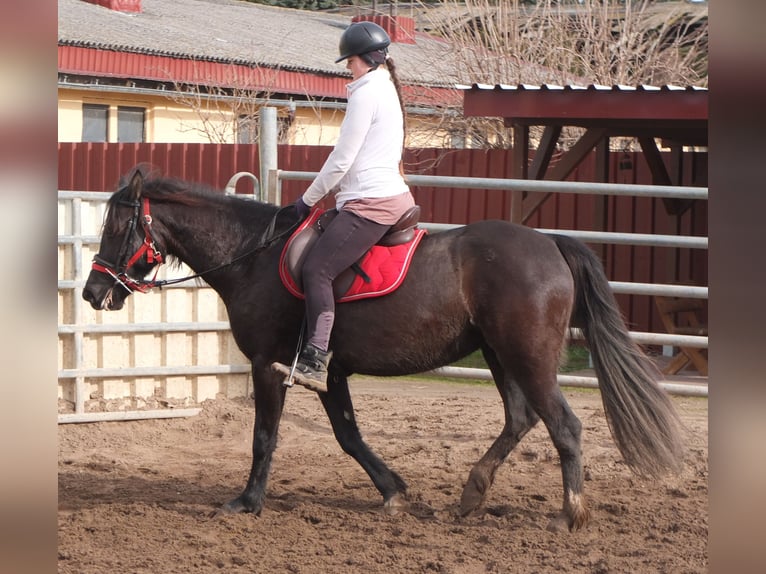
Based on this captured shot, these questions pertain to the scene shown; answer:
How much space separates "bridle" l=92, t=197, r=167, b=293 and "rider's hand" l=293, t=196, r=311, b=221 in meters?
0.81

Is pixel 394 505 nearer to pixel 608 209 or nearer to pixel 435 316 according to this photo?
pixel 435 316

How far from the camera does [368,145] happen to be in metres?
4.92

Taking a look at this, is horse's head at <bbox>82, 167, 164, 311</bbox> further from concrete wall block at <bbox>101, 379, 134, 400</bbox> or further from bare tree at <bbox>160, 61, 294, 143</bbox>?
bare tree at <bbox>160, 61, 294, 143</bbox>

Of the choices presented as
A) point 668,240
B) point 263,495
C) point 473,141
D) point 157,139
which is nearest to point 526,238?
point 263,495

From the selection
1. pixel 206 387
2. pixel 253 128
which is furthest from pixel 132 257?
pixel 253 128

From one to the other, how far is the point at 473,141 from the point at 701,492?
10.7 metres

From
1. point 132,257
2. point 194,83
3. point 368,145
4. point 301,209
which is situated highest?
point 194,83

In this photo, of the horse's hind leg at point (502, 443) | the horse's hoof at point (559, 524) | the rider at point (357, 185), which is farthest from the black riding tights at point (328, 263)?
the horse's hoof at point (559, 524)

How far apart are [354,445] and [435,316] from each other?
1.01 m

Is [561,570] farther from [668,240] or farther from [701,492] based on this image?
[668,240]

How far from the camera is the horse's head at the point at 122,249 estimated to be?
520cm

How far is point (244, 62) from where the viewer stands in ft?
73.2

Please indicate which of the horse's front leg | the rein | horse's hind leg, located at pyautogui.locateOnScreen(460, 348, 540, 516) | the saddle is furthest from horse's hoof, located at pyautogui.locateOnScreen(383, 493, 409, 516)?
the rein

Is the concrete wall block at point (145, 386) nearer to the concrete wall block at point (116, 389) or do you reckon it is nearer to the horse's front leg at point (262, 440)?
the concrete wall block at point (116, 389)
